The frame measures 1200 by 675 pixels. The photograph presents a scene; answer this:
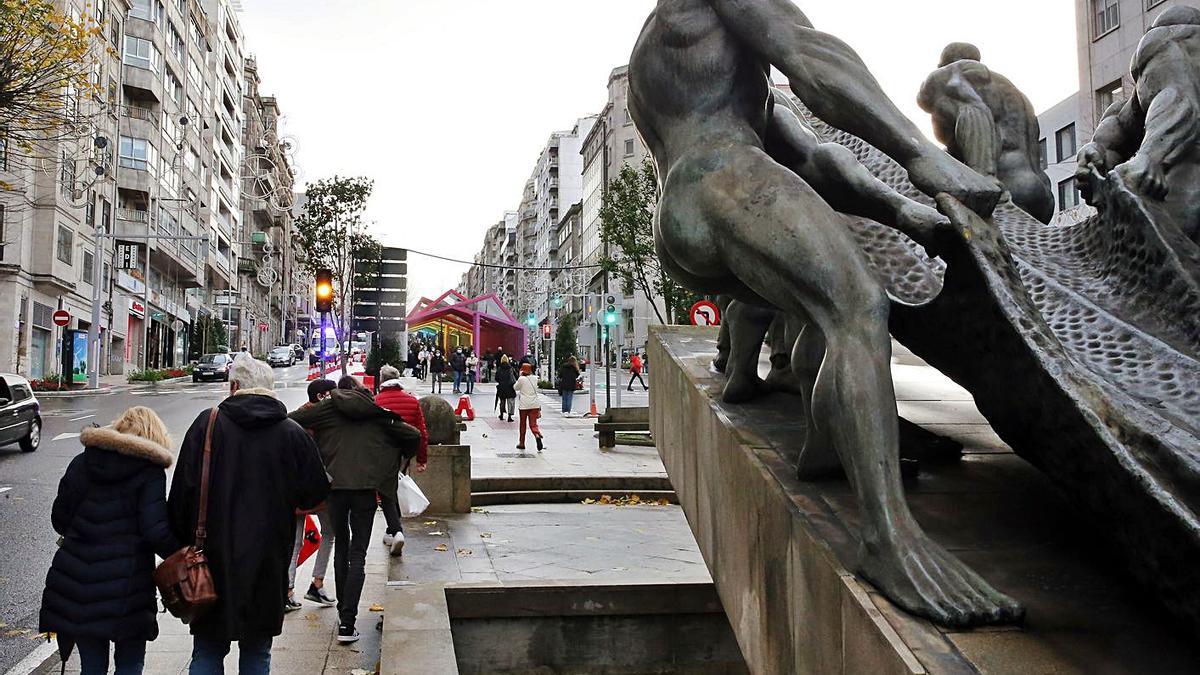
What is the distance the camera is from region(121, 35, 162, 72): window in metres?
45.6

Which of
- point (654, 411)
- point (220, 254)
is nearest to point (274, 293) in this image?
point (220, 254)

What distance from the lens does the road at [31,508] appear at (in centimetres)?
603

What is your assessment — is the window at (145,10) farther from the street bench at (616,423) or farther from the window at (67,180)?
the street bench at (616,423)

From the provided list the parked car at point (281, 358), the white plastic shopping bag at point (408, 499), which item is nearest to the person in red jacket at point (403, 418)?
the white plastic shopping bag at point (408, 499)

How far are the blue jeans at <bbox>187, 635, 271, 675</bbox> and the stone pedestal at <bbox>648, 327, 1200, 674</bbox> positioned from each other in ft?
6.42

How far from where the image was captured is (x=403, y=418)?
8.18 meters

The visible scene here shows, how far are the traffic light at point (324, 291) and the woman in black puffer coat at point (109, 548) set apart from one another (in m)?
11.3

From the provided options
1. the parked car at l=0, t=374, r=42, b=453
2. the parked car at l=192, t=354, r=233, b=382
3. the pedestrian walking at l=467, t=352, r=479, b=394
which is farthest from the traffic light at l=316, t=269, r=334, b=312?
the parked car at l=192, t=354, r=233, b=382

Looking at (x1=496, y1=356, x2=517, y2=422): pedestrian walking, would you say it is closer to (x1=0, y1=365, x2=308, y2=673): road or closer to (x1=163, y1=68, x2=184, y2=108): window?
(x1=0, y1=365, x2=308, y2=673): road

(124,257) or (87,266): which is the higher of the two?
(124,257)

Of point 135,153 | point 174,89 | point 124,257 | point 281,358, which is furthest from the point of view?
point 281,358

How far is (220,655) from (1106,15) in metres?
35.4

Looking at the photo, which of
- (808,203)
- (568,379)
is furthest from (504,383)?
(808,203)

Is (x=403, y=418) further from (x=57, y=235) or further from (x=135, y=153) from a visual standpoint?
(x=135, y=153)
